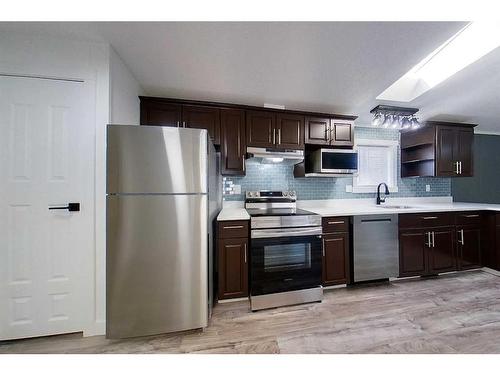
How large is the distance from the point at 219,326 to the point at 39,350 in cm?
128

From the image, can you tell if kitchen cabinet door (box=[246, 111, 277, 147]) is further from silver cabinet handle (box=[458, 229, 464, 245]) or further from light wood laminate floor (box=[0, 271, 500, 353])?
silver cabinet handle (box=[458, 229, 464, 245])

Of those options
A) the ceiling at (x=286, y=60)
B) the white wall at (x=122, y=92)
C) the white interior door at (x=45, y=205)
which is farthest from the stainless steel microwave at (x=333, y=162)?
the white interior door at (x=45, y=205)

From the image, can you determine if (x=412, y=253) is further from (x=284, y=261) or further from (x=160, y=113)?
(x=160, y=113)

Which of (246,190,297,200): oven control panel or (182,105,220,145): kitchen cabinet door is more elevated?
(182,105,220,145): kitchen cabinet door

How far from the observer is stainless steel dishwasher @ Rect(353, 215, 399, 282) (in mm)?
2314

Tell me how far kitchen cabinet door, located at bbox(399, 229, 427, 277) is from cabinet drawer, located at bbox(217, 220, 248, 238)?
6.56ft

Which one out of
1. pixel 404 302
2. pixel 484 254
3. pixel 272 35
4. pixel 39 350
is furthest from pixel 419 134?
pixel 39 350

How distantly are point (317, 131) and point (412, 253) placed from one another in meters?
1.95

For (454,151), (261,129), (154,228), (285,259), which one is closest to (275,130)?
(261,129)

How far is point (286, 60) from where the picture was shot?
1670 millimetres

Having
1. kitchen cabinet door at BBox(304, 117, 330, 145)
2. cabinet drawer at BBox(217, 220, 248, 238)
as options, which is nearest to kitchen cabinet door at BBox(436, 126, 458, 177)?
kitchen cabinet door at BBox(304, 117, 330, 145)

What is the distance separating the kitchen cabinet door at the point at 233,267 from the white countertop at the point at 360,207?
0.88ft

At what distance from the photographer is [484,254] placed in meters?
2.67
